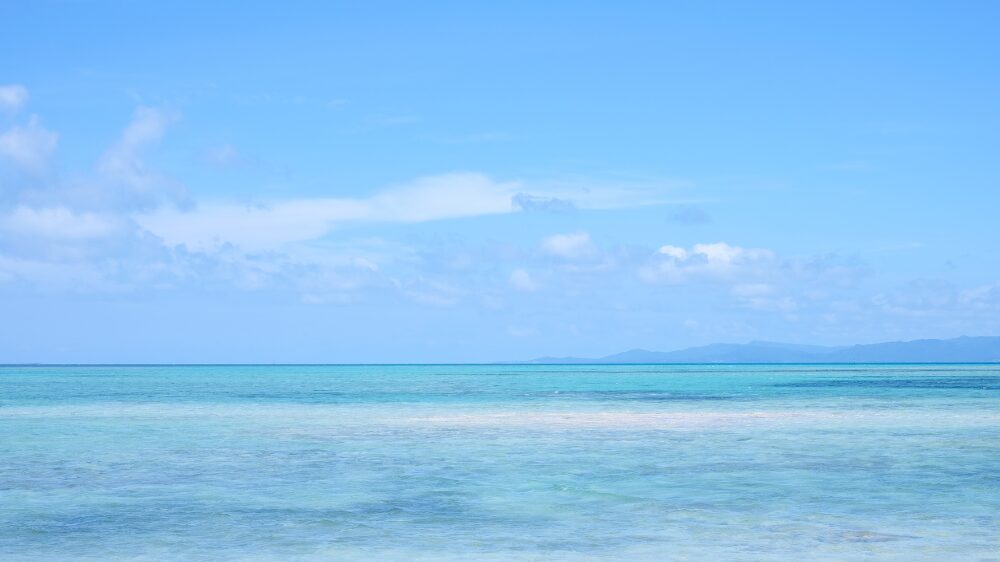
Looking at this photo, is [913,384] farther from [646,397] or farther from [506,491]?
[506,491]

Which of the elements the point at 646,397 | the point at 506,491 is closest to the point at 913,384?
the point at 646,397

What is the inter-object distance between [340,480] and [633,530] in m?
7.55

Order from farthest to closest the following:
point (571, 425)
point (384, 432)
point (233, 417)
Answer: point (233, 417)
point (571, 425)
point (384, 432)

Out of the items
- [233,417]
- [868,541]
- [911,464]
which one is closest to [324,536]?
[868,541]

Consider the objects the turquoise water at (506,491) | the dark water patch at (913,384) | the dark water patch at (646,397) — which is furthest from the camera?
the dark water patch at (913,384)

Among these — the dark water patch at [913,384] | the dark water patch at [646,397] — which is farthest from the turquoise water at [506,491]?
the dark water patch at [913,384]

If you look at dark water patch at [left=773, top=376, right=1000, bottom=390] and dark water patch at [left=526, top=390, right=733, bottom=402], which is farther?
dark water patch at [left=773, top=376, right=1000, bottom=390]

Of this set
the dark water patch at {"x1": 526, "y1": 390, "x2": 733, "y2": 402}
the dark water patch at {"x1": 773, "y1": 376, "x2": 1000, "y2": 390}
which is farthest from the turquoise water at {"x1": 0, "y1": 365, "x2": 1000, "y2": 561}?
the dark water patch at {"x1": 773, "y1": 376, "x2": 1000, "y2": 390}

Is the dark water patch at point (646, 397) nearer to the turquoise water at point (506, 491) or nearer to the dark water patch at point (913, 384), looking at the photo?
the dark water patch at point (913, 384)

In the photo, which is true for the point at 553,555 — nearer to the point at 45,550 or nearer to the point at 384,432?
the point at 45,550

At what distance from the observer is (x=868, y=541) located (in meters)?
14.2

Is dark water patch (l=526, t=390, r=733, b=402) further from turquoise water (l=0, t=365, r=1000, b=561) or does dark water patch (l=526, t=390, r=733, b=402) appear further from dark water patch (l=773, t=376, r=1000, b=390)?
turquoise water (l=0, t=365, r=1000, b=561)

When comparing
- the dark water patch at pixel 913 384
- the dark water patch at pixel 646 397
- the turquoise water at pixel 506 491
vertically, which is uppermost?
the dark water patch at pixel 913 384

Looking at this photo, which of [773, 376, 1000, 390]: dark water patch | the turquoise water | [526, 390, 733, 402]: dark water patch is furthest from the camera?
[773, 376, 1000, 390]: dark water patch
